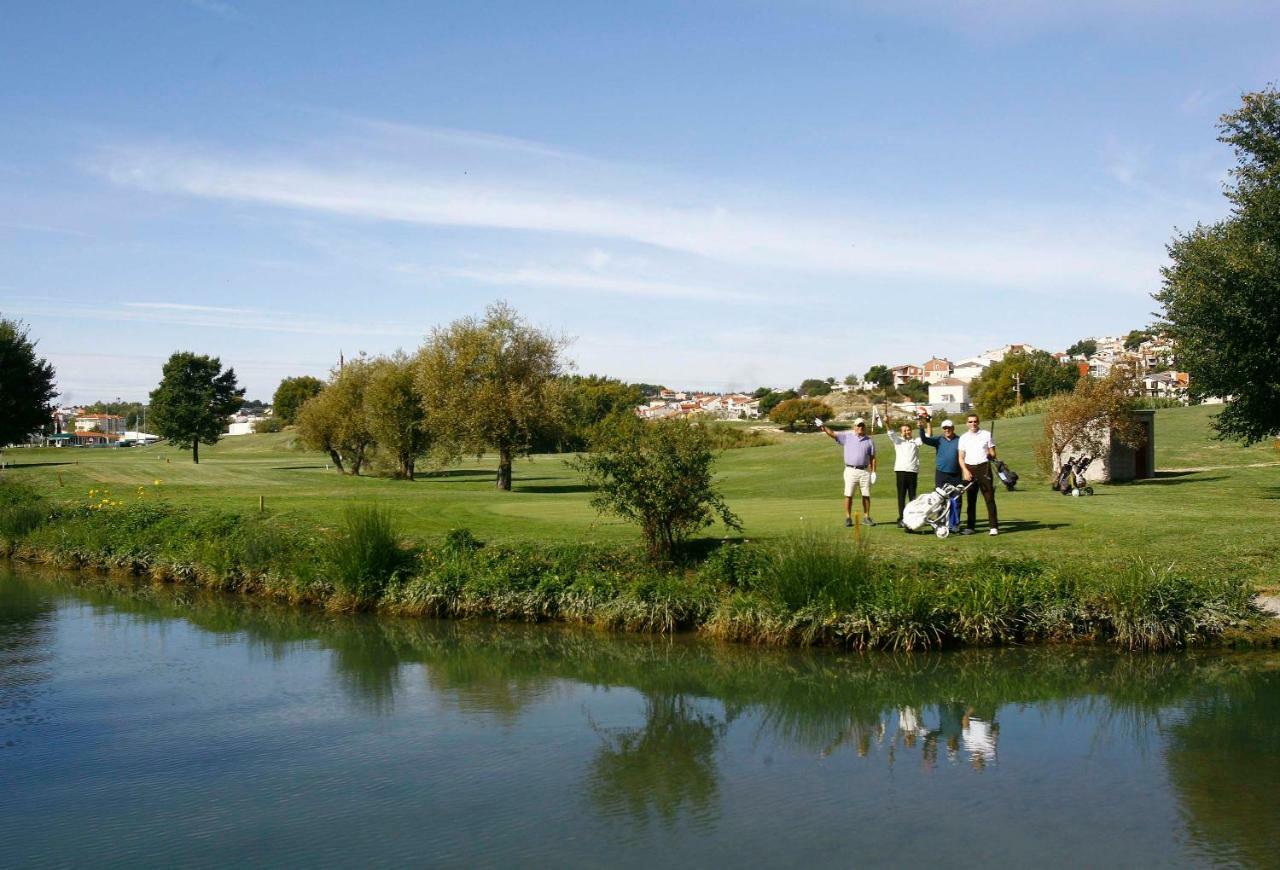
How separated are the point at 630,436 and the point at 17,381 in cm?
4896

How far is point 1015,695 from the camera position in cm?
1330

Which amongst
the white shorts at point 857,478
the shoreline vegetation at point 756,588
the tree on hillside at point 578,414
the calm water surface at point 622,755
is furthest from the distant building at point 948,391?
the calm water surface at point 622,755

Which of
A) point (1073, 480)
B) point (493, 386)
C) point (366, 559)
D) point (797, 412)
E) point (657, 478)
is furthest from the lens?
point (797, 412)

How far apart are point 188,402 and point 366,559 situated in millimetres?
58617

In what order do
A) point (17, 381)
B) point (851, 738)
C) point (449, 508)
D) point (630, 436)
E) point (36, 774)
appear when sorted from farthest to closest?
point (17, 381)
point (449, 508)
point (630, 436)
point (851, 738)
point (36, 774)

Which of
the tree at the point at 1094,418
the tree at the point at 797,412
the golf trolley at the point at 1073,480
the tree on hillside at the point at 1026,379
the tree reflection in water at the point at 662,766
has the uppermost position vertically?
the tree on hillside at the point at 1026,379

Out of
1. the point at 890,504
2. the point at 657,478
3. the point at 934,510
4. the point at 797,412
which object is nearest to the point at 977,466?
the point at 934,510

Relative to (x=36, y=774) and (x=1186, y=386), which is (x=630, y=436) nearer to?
(x=36, y=774)

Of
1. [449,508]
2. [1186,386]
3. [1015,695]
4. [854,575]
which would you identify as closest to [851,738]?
[1015,695]

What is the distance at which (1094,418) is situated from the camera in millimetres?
29188

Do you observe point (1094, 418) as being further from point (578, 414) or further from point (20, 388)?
point (20, 388)

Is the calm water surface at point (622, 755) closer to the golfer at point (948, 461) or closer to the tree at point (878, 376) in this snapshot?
the golfer at point (948, 461)

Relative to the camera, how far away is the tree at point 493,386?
129ft

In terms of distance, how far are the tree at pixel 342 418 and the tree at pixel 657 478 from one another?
35.0 metres
